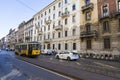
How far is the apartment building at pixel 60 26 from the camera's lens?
37.2m

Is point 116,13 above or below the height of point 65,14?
below

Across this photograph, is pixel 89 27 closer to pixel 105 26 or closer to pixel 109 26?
pixel 105 26

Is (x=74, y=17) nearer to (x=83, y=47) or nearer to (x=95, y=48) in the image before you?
(x=83, y=47)

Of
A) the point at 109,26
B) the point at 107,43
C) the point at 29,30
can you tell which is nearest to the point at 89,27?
the point at 109,26

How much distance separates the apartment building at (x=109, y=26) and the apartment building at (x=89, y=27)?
117cm

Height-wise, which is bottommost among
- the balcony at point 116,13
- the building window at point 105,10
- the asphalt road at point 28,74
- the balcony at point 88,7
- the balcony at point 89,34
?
the asphalt road at point 28,74

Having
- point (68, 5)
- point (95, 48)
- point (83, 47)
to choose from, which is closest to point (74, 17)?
point (68, 5)

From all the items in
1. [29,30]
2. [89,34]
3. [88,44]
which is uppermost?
[29,30]

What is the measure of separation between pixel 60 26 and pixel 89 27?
11.6 meters

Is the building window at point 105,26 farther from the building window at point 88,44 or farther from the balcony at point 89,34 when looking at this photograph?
the building window at point 88,44

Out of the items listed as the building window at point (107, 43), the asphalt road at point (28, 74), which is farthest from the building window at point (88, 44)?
the asphalt road at point (28, 74)

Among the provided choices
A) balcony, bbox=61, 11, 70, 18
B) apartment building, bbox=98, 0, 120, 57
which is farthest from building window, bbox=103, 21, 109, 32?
balcony, bbox=61, 11, 70, 18

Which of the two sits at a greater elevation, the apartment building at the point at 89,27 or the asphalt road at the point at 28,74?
the apartment building at the point at 89,27

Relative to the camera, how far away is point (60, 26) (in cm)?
4284
